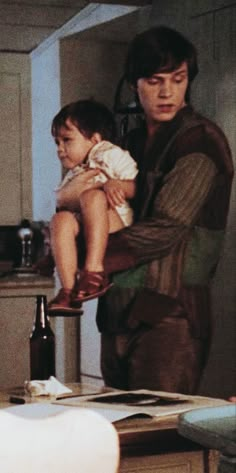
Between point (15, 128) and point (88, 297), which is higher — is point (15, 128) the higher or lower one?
the higher one

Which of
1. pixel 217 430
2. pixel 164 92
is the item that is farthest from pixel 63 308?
pixel 217 430

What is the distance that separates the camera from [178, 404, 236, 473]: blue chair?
1223 millimetres

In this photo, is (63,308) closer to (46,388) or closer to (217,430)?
(46,388)

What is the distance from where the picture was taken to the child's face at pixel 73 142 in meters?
2.75

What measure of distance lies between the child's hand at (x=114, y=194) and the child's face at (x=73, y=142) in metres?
0.10

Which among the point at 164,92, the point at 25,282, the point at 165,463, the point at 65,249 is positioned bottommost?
the point at 165,463

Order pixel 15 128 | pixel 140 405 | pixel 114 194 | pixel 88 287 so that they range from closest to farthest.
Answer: pixel 140 405, pixel 88 287, pixel 114 194, pixel 15 128

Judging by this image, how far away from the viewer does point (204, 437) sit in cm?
128

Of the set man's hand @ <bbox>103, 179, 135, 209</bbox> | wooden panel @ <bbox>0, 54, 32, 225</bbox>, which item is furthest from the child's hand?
wooden panel @ <bbox>0, 54, 32, 225</bbox>

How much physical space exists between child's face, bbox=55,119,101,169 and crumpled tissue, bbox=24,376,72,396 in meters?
0.63

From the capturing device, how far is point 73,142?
9.05 ft

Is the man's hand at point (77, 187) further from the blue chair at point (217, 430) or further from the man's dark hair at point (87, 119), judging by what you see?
the blue chair at point (217, 430)

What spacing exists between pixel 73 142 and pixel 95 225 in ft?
0.81

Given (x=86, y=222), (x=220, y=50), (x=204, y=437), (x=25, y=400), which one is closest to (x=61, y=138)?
(x=86, y=222)
